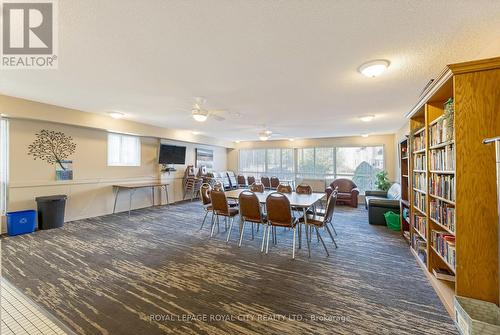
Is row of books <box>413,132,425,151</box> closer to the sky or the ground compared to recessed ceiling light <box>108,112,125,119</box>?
closer to the ground

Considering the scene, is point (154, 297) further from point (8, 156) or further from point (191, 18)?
point (8, 156)

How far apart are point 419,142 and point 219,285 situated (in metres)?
3.28

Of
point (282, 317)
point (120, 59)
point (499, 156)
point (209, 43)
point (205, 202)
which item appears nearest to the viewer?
point (499, 156)

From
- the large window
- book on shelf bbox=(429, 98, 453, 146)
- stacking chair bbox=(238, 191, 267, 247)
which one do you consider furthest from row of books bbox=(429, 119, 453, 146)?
the large window

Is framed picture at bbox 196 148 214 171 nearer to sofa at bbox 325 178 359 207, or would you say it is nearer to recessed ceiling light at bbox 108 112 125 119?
recessed ceiling light at bbox 108 112 125 119

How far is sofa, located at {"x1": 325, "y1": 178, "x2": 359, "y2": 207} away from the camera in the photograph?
6828 mm

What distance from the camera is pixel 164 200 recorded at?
7008 mm

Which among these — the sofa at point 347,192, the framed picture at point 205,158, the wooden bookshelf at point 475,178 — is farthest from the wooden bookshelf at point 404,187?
the framed picture at point 205,158

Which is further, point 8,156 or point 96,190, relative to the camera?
point 96,190

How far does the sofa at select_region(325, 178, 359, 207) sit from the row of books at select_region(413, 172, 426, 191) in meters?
3.32

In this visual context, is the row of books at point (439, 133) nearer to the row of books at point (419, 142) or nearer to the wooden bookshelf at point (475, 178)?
the wooden bookshelf at point (475, 178)

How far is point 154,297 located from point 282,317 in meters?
1.25

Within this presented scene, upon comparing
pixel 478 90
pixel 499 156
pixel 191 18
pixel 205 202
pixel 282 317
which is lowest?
pixel 282 317

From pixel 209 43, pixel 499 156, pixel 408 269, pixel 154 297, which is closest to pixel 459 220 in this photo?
pixel 499 156
